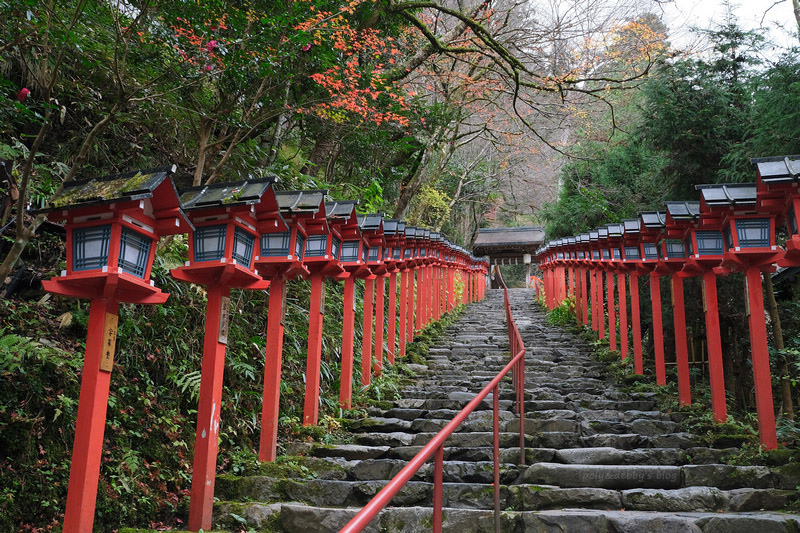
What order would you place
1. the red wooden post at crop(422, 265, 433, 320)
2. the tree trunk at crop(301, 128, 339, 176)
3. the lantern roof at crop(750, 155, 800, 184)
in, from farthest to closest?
the red wooden post at crop(422, 265, 433, 320)
the tree trunk at crop(301, 128, 339, 176)
the lantern roof at crop(750, 155, 800, 184)

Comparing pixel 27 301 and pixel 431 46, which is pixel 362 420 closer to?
pixel 27 301

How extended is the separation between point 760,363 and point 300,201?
5.20 m

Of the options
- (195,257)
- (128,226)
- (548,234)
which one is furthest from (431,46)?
(548,234)

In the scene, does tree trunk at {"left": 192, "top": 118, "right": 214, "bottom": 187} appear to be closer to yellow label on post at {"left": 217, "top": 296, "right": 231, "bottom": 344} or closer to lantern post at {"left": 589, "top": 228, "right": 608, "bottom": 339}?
yellow label on post at {"left": 217, "top": 296, "right": 231, "bottom": 344}

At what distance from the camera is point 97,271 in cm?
357

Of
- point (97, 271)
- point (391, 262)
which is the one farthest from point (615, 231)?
point (97, 271)

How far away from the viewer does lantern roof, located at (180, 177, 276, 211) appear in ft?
14.9

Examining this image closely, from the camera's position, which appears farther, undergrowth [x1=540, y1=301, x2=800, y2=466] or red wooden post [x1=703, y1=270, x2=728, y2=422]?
red wooden post [x1=703, y1=270, x2=728, y2=422]

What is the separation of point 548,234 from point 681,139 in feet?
32.7

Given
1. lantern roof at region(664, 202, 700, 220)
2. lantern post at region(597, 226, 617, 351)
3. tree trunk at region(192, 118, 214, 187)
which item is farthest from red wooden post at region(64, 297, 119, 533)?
lantern post at region(597, 226, 617, 351)

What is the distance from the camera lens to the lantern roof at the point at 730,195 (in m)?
6.10

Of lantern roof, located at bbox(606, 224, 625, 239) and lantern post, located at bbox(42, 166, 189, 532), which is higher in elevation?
lantern roof, located at bbox(606, 224, 625, 239)

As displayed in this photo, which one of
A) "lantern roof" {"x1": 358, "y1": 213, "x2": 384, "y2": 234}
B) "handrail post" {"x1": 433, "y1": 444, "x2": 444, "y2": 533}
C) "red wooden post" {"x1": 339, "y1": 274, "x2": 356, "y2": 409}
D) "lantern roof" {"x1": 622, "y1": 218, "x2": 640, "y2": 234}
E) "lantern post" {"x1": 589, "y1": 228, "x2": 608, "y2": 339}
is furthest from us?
"lantern post" {"x1": 589, "y1": 228, "x2": 608, "y2": 339}

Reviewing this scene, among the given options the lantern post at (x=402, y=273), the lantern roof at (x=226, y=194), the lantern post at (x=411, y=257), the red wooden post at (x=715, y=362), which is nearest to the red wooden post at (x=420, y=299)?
the lantern post at (x=411, y=257)
